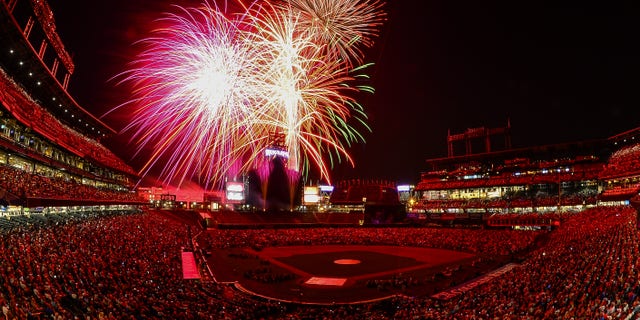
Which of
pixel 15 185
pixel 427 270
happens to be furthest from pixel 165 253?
pixel 427 270

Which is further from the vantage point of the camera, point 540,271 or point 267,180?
point 267,180

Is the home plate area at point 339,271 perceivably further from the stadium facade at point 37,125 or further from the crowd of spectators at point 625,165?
the crowd of spectators at point 625,165

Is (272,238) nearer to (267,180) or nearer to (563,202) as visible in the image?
(267,180)

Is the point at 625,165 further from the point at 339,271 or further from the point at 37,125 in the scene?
the point at 37,125

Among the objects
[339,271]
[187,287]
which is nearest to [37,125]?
[187,287]

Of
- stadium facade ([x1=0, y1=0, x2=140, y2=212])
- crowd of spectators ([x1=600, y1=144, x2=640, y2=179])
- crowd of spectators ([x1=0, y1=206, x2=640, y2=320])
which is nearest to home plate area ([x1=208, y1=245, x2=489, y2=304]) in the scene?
crowd of spectators ([x1=0, y1=206, x2=640, y2=320])

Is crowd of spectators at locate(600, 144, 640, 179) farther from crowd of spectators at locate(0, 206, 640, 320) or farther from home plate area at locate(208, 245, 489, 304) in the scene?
home plate area at locate(208, 245, 489, 304)
